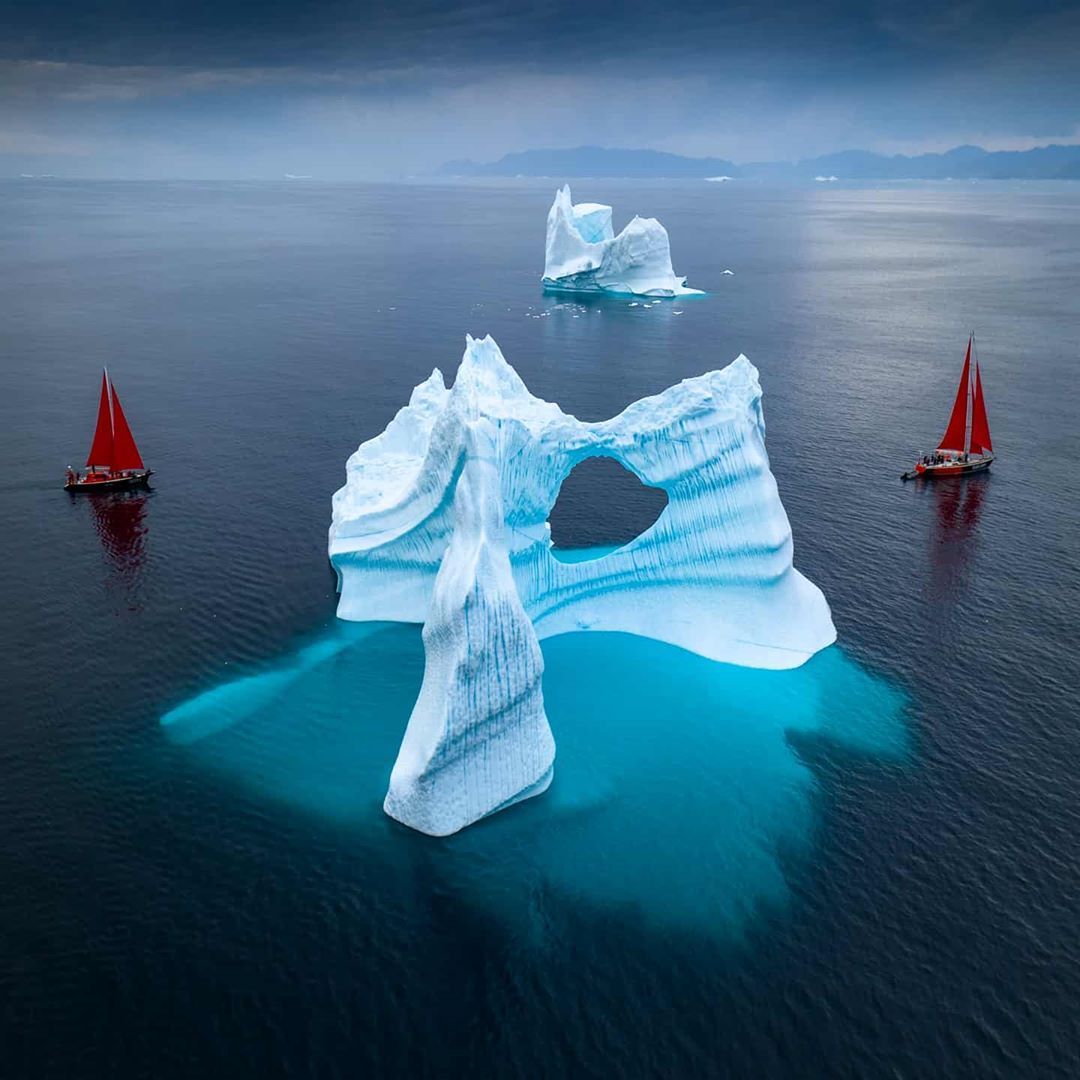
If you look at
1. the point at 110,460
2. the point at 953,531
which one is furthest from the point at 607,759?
the point at 110,460

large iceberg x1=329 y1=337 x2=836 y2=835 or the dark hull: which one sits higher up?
large iceberg x1=329 y1=337 x2=836 y2=835

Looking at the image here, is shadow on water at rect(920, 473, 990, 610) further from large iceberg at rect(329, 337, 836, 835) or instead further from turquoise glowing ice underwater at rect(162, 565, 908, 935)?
turquoise glowing ice underwater at rect(162, 565, 908, 935)

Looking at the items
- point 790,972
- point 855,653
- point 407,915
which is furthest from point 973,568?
point 407,915

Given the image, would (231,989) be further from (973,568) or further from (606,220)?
(606,220)

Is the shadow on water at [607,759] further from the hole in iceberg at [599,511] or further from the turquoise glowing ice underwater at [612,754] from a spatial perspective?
the hole in iceberg at [599,511]

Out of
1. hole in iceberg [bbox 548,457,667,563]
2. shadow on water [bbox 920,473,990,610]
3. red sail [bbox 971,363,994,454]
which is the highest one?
red sail [bbox 971,363,994,454]

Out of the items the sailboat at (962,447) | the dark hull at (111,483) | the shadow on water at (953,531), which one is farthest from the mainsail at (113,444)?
the sailboat at (962,447)

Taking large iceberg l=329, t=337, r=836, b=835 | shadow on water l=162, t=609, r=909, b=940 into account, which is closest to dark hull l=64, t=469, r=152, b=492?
large iceberg l=329, t=337, r=836, b=835
